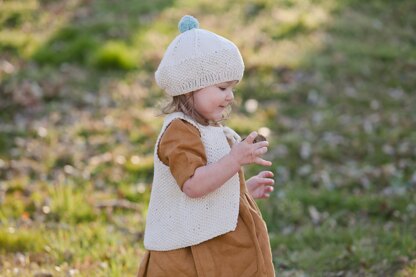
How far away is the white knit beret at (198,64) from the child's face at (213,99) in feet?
0.19

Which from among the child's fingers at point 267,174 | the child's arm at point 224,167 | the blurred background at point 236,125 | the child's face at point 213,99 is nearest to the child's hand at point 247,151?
the child's arm at point 224,167

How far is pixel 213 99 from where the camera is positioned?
12.0 feet

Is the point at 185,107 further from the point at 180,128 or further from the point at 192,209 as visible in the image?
the point at 192,209

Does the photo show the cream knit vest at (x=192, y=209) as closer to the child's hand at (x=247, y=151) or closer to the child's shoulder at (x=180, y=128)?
the child's shoulder at (x=180, y=128)

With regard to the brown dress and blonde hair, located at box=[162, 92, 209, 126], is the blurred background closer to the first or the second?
blonde hair, located at box=[162, 92, 209, 126]

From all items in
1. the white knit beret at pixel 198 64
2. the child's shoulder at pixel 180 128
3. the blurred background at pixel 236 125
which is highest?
the white knit beret at pixel 198 64

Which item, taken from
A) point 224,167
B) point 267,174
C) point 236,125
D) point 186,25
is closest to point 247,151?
point 224,167

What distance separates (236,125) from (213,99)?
550 centimetres

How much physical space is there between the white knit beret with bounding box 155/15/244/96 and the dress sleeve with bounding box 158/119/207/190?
0.20 m

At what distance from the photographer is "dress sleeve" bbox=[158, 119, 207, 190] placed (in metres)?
3.48

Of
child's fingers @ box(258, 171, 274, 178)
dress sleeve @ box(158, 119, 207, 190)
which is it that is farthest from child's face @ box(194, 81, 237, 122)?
child's fingers @ box(258, 171, 274, 178)

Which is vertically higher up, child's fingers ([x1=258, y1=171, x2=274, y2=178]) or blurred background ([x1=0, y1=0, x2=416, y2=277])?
child's fingers ([x1=258, y1=171, x2=274, y2=178])

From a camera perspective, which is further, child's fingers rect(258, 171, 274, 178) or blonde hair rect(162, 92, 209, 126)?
child's fingers rect(258, 171, 274, 178)

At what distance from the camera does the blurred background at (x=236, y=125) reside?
19.1 ft
